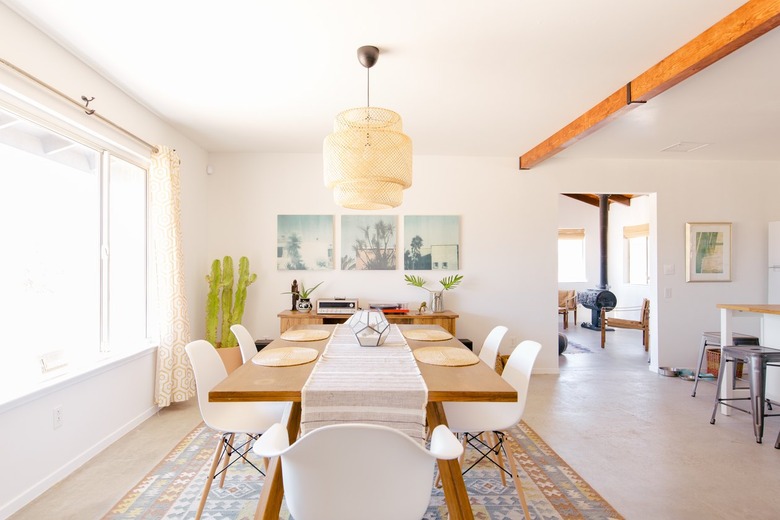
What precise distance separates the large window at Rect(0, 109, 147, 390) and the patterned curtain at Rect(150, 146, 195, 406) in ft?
→ 0.56

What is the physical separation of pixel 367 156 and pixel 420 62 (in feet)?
2.70

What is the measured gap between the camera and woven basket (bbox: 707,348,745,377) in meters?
4.42

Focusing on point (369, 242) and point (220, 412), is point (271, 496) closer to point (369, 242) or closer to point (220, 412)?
point (220, 412)

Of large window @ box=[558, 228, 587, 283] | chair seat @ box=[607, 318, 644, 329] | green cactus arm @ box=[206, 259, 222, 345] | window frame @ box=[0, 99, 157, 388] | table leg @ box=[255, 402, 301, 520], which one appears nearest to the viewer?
table leg @ box=[255, 402, 301, 520]

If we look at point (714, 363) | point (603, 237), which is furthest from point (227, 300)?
point (603, 237)

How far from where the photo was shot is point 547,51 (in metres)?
2.37

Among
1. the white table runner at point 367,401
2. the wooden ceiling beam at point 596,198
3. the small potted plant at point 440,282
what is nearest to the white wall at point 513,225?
the small potted plant at point 440,282

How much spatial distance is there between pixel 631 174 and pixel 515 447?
361 centimetres

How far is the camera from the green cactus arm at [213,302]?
13.2 ft

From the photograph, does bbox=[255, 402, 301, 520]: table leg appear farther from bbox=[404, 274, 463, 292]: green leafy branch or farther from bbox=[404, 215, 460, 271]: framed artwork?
bbox=[404, 215, 460, 271]: framed artwork

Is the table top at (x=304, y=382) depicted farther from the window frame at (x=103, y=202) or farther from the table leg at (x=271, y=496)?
the window frame at (x=103, y=202)

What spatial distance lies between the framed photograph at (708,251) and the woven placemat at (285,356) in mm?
4711

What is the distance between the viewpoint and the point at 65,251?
101 inches

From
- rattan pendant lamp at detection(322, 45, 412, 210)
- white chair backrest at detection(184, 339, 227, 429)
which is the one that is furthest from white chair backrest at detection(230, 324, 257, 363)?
rattan pendant lamp at detection(322, 45, 412, 210)
